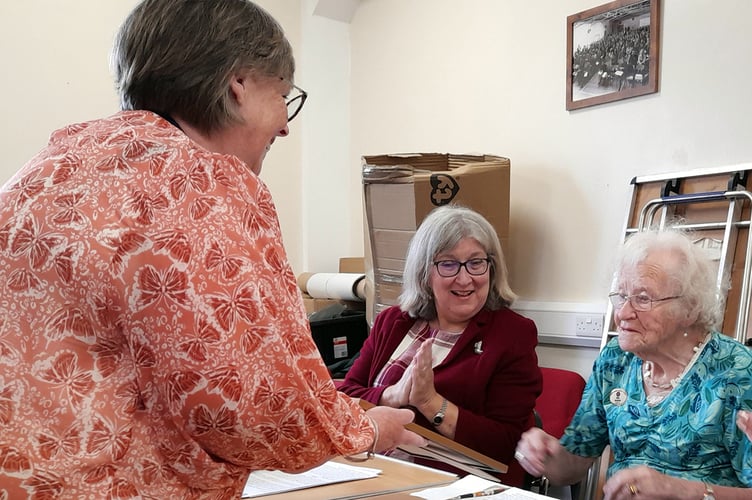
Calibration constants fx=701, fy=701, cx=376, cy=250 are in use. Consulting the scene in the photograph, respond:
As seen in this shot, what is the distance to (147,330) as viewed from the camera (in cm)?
79

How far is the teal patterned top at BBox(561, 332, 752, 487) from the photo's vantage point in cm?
144

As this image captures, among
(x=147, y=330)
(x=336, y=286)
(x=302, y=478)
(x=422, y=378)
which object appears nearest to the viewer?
(x=147, y=330)

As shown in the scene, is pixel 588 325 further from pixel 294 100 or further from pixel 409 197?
pixel 294 100

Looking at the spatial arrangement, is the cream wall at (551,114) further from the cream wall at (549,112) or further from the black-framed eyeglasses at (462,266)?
the black-framed eyeglasses at (462,266)

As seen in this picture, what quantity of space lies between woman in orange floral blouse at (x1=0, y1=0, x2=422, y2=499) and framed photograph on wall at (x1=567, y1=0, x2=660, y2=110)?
197cm

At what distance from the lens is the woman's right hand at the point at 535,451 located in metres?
1.62

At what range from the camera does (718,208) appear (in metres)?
2.21

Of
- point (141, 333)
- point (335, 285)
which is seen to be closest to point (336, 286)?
point (335, 285)

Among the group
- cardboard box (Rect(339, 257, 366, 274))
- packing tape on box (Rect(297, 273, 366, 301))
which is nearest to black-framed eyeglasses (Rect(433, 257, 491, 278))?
packing tape on box (Rect(297, 273, 366, 301))

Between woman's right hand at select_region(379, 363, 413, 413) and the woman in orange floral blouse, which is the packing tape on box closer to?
woman's right hand at select_region(379, 363, 413, 413)

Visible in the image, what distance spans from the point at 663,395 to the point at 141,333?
1210 mm

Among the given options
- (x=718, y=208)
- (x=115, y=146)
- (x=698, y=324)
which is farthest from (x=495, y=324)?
(x=115, y=146)

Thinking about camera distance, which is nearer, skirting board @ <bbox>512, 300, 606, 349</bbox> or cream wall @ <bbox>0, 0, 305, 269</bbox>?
skirting board @ <bbox>512, 300, 606, 349</bbox>

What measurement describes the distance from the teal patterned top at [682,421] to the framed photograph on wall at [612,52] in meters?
1.20
